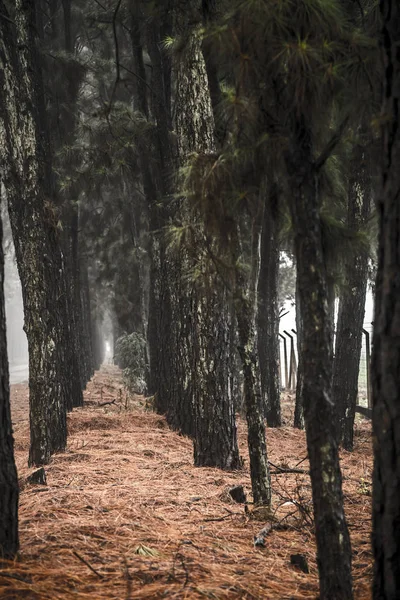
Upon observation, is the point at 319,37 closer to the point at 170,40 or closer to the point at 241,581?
the point at 241,581

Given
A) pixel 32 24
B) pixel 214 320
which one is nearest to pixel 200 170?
pixel 214 320

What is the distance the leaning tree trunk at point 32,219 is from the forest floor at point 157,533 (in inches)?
39.0

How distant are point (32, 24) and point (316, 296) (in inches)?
245

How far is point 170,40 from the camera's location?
721 centimetres

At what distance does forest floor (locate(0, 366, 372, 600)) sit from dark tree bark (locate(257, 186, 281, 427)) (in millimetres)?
4409

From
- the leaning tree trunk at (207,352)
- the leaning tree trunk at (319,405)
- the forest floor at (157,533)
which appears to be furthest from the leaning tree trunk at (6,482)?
the leaning tree trunk at (207,352)

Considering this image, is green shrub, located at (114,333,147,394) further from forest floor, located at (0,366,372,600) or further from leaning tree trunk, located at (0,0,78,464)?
leaning tree trunk, located at (0,0,78,464)

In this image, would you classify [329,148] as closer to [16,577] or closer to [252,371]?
[252,371]

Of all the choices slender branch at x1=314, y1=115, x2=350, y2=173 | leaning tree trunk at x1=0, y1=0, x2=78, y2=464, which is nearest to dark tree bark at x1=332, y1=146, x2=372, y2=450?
leaning tree trunk at x1=0, y1=0, x2=78, y2=464

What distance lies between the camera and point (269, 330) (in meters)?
12.9

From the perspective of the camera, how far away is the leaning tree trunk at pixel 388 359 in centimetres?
282

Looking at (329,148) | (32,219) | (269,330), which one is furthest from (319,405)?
(269,330)

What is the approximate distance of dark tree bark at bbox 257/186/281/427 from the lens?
1250 cm

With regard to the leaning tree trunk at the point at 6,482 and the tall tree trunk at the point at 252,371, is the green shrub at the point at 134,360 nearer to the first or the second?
the tall tree trunk at the point at 252,371
